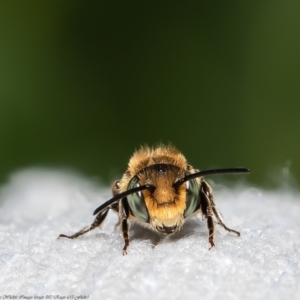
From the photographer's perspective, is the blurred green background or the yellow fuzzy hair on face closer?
the yellow fuzzy hair on face

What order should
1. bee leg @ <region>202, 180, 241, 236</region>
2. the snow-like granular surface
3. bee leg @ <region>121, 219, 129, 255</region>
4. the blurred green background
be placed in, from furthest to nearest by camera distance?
the blurred green background, bee leg @ <region>202, 180, 241, 236</region>, bee leg @ <region>121, 219, 129, 255</region>, the snow-like granular surface

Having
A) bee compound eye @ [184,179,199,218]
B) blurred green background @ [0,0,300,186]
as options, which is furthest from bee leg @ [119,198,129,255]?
blurred green background @ [0,0,300,186]

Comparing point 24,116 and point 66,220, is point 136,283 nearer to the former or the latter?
point 66,220

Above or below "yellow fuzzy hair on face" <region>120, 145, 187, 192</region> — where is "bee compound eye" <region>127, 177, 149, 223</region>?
below

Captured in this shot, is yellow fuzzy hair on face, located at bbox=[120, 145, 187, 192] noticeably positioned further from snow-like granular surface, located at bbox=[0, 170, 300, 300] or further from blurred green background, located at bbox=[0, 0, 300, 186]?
blurred green background, located at bbox=[0, 0, 300, 186]

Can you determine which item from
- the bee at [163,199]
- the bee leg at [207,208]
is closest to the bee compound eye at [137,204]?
the bee at [163,199]

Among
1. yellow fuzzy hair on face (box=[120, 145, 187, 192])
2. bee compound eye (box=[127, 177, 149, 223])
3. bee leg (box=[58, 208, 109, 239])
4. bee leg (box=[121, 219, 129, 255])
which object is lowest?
bee leg (box=[58, 208, 109, 239])

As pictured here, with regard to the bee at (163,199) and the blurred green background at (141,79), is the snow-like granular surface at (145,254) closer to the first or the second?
the bee at (163,199)

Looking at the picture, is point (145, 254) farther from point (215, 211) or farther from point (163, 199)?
point (215, 211)

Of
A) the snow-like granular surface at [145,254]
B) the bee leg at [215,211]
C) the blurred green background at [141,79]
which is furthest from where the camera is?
the blurred green background at [141,79]
